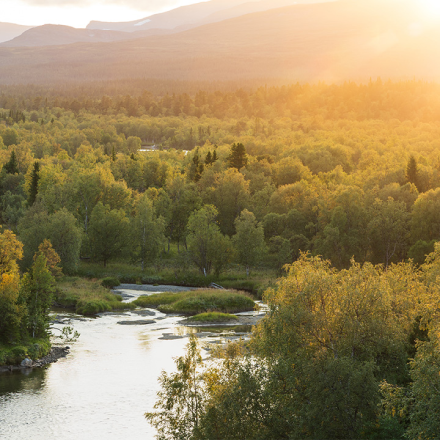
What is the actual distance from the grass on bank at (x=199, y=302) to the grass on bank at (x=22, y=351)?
24502 millimetres

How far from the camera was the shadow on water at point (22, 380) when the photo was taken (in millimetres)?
50844

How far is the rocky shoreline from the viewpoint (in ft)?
184

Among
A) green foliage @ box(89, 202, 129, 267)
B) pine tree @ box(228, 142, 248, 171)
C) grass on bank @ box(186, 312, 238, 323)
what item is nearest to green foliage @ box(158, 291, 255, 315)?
grass on bank @ box(186, 312, 238, 323)

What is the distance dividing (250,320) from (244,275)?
82.1 ft

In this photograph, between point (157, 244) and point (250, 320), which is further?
point (157, 244)

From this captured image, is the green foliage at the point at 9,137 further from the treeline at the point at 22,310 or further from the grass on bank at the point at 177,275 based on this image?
the treeline at the point at 22,310

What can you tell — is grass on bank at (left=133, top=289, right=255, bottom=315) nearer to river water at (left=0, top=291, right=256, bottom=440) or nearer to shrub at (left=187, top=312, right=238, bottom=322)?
shrub at (left=187, top=312, right=238, bottom=322)

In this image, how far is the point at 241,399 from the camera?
33.9 m

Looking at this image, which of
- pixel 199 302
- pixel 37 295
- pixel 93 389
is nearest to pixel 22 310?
pixel 37 295

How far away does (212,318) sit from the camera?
76.8 metres

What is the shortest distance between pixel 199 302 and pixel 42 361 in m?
28.8

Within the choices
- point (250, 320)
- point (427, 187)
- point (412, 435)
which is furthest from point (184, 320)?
point (427, 187)

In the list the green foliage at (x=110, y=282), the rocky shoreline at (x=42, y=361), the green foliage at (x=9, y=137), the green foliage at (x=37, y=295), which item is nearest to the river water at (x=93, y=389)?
the rocky shoreline at (x=42, y=361)

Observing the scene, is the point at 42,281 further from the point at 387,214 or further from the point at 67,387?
the point at 387,214
